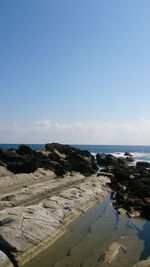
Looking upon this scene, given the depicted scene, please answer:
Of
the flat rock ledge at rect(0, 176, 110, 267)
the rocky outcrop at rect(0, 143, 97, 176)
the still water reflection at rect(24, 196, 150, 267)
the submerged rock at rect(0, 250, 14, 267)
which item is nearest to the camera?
the submerged rock at rect(0, 250, 14, 267)

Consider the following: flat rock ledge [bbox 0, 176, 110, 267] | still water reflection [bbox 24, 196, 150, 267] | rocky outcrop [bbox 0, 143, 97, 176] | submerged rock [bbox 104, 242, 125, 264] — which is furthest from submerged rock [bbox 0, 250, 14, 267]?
rocky outcrop [bbox 0, 143, 97, 176]

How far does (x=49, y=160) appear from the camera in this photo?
182 feet

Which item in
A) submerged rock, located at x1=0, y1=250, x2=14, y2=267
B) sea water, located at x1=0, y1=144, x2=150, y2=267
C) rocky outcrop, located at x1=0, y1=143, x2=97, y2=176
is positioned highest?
rocky outcrop, located at x1=0, y1=143, x2=97, y2=176

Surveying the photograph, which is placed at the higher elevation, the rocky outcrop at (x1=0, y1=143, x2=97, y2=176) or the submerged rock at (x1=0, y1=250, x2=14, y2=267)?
the rocky outcrop at (x1=0, y1=143, x2=97, y2=176)

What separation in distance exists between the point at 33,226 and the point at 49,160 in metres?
38.7

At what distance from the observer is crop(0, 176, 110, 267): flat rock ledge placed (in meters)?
14.6

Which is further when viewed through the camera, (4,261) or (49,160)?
(49,160)

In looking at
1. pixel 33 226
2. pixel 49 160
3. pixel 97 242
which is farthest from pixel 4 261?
pixel 49 160

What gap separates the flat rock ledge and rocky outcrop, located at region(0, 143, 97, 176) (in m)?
20.0

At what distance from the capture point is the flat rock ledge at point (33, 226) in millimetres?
14609

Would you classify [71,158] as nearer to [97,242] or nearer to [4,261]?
[97,242]

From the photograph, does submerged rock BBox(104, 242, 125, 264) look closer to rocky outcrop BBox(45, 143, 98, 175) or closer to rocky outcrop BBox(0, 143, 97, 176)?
rocky outcrop BBox(0, 143, 97, 176)

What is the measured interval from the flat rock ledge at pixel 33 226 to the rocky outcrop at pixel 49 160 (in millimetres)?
20037

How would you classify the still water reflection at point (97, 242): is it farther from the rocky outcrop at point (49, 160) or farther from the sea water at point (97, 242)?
the rocky outcrop at point (49, 160)
